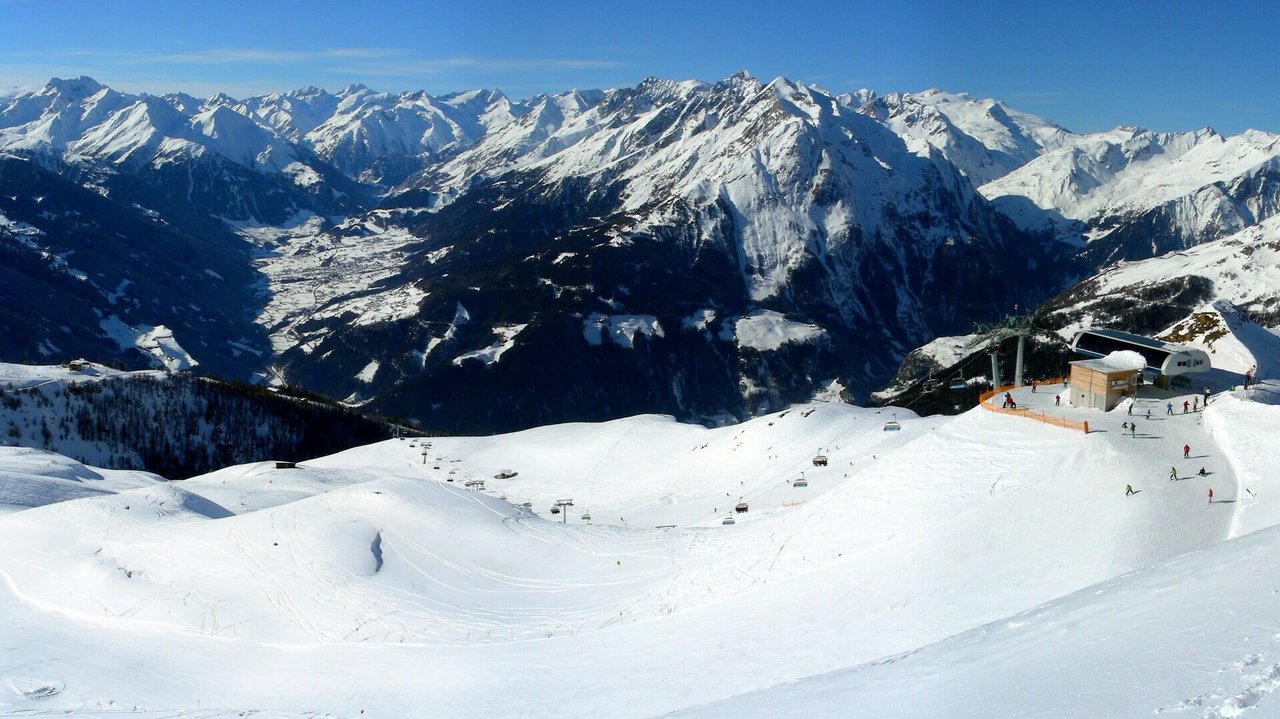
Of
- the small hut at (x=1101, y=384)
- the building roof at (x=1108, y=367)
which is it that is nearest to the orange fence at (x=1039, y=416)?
the small hut at (x=1101, y=384)

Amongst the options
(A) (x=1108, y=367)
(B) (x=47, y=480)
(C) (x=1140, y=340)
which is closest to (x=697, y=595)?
(A) (x=1108, y=367)

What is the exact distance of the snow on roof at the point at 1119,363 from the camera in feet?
176

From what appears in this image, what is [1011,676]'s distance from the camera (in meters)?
22.4

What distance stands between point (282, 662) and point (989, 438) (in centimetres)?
3810

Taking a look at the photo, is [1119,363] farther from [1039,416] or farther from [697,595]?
[697,595]

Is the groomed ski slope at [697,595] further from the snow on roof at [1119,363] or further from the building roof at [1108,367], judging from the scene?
the snow on roof at [1119,363]

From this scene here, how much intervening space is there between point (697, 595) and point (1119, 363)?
31.1m

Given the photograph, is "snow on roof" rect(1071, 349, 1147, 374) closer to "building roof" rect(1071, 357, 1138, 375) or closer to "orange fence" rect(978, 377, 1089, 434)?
"building roof" rect(1071, 357, 1138, 375)

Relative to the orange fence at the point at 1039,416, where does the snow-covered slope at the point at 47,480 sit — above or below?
below

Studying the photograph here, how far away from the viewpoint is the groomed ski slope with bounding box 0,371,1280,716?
2492 cm

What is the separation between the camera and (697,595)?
147 ft

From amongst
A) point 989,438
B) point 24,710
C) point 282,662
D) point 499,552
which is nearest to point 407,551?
point 499,552

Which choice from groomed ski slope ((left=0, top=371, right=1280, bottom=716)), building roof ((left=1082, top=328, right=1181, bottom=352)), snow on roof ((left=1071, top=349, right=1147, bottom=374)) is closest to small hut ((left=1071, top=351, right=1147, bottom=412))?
snow on roof ((left=1071, top=349, right=1147, bottom=374))

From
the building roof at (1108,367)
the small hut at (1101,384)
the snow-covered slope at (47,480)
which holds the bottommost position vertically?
the snow-covered slope at (47,480)
